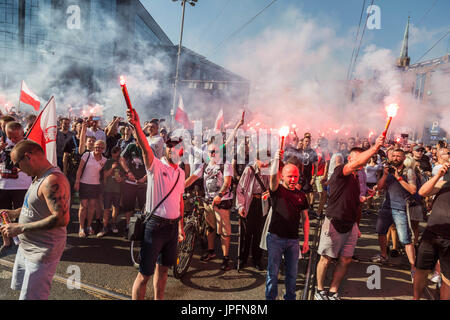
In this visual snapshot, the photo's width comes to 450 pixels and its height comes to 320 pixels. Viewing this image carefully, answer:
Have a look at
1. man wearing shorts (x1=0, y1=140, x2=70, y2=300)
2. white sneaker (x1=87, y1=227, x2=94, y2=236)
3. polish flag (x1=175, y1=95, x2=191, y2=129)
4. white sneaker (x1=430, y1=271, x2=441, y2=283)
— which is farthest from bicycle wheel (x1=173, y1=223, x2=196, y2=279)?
polish flag (x1=175, y1=95, x2=191, y2=129)

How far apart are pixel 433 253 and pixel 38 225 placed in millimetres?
4097

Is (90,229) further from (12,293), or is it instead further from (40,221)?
(40,221)

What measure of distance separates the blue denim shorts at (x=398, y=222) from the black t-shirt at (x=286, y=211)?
2.33m

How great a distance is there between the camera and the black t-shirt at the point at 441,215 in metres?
3.02

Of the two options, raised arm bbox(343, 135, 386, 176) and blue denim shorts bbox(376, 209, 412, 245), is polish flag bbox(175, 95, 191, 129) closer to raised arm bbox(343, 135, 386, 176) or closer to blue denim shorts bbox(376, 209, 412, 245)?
blue denim shorts bbox(376, 209, 412, 245)

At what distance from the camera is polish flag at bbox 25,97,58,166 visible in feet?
11.6

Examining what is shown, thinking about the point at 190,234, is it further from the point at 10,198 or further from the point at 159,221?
the point at 10,198

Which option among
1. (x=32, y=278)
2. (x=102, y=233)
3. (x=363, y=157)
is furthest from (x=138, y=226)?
(x=102, y=233)

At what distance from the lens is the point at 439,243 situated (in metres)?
3.02

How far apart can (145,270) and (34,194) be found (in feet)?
4.07

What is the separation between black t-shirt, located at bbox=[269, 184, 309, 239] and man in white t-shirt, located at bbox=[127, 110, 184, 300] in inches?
44.3

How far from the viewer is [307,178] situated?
7004 millimetres

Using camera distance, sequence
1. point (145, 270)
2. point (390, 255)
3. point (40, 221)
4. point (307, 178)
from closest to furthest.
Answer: point (40, 221) < point (145, 270) < point (390, 255) < point (307, 178)

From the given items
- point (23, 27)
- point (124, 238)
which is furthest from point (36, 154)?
point (23, 27)
